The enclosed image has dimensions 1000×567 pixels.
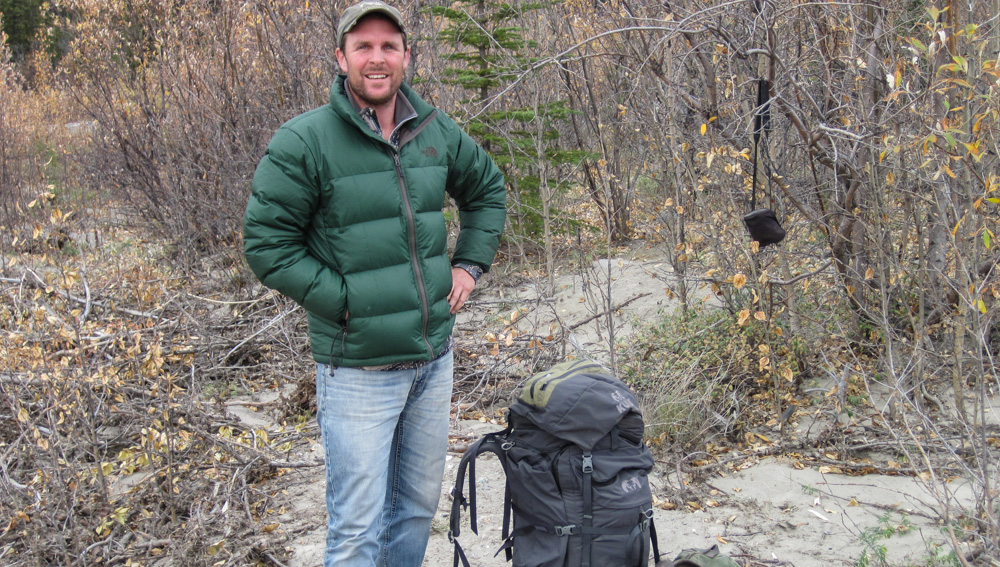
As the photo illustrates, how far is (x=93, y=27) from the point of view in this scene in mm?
8594

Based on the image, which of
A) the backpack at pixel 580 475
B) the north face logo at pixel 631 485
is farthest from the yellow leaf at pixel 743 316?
the north face logo at pixel 631 485

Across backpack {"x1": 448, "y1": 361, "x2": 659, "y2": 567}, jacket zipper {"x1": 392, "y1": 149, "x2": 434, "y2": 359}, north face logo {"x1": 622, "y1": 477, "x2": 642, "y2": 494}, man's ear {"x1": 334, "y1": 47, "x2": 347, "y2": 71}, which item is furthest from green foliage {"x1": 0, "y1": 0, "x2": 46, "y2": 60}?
north face logo {"x1": 622, "y1": 477, "x2": 642, "y2": 494}

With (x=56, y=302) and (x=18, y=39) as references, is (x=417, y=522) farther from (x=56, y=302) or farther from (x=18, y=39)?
(x=18, y=39)

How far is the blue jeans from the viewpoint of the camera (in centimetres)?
249

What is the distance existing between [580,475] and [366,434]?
72 centimetres

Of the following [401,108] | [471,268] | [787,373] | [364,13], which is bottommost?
[787,373]

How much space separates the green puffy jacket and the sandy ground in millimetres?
1669

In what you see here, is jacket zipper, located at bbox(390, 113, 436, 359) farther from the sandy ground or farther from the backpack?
the sandy ground

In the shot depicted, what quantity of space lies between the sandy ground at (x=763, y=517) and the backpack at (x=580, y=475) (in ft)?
3.68

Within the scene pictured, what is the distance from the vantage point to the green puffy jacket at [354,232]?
2.36 meters

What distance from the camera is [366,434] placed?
2.51 meters

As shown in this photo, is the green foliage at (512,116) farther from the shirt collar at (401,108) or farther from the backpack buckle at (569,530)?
the backpack buckle at (569,530)

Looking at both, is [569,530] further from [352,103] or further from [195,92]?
[195,92]

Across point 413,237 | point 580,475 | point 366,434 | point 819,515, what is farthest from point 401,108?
point 819,515
